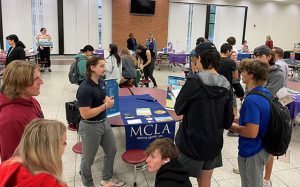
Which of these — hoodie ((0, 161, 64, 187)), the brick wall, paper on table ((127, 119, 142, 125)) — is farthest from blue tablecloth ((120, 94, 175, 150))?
the brick wall

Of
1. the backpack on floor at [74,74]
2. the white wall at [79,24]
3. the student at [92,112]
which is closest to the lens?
the student at [92,112]

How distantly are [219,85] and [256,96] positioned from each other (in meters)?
0.35

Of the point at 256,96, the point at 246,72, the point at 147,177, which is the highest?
the point at 246,72

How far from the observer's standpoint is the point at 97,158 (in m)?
3.88

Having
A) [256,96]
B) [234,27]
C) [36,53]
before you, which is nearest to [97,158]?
[256,96]

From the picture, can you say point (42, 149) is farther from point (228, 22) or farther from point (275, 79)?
point (228, 22)

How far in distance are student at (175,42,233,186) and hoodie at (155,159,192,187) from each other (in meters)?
0.41

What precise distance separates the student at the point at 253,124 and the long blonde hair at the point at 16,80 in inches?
63.9

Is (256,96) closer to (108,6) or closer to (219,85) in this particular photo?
(219,85)

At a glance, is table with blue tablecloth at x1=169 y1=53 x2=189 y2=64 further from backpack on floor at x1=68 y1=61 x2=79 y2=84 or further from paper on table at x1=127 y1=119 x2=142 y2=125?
paper on table at x1=127 y1=119 x2=142 y2=125

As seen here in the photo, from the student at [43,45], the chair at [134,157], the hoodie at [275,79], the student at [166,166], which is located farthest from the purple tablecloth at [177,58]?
the student at [166,166]

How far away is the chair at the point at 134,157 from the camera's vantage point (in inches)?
120

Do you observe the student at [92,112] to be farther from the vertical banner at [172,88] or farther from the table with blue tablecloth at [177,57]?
the table with blue tablecloth at [177,57]

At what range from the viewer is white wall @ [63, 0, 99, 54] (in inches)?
543
